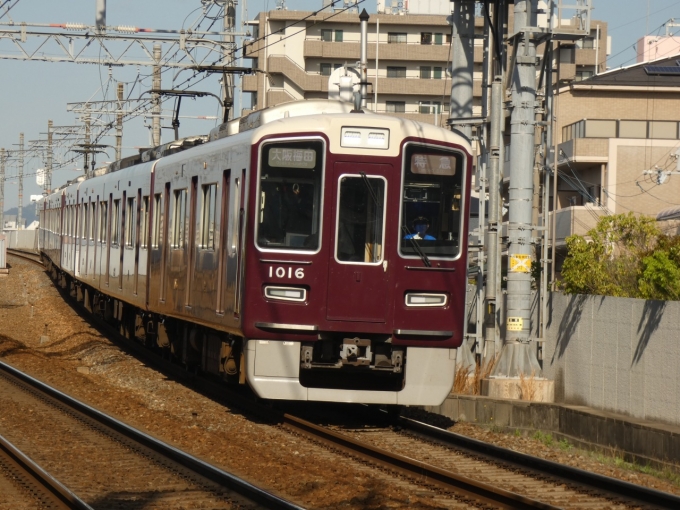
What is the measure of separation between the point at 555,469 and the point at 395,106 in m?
51.2

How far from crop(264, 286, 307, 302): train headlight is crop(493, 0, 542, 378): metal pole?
3219mm

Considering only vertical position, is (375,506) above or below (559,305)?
below

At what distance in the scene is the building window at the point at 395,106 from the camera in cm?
5841

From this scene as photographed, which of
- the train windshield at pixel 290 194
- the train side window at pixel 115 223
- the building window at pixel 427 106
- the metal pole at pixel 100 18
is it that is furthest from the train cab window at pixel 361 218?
the building window at pixel 427 106

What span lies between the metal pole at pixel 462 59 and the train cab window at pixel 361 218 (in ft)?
16.3

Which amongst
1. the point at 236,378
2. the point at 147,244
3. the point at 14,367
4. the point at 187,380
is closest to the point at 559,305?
the point at 236,378

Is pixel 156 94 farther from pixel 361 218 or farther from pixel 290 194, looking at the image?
pixel 361 218

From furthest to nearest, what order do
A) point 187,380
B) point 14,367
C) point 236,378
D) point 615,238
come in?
point 14,367 → point 187,380 → point 615,238 → point 236,378

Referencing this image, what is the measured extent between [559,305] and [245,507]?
22.0 feet

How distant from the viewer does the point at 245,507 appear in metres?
6.77

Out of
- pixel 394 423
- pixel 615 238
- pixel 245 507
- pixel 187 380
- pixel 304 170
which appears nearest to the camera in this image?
pixel 245 507

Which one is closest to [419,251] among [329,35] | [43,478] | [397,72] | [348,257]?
[348,257]

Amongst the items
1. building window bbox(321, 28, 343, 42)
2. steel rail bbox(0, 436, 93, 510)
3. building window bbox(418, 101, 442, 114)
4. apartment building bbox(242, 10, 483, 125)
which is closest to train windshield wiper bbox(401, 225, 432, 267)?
steel rail bbox(0, 436, 93, 510)

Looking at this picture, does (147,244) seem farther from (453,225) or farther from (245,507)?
(245,507)
